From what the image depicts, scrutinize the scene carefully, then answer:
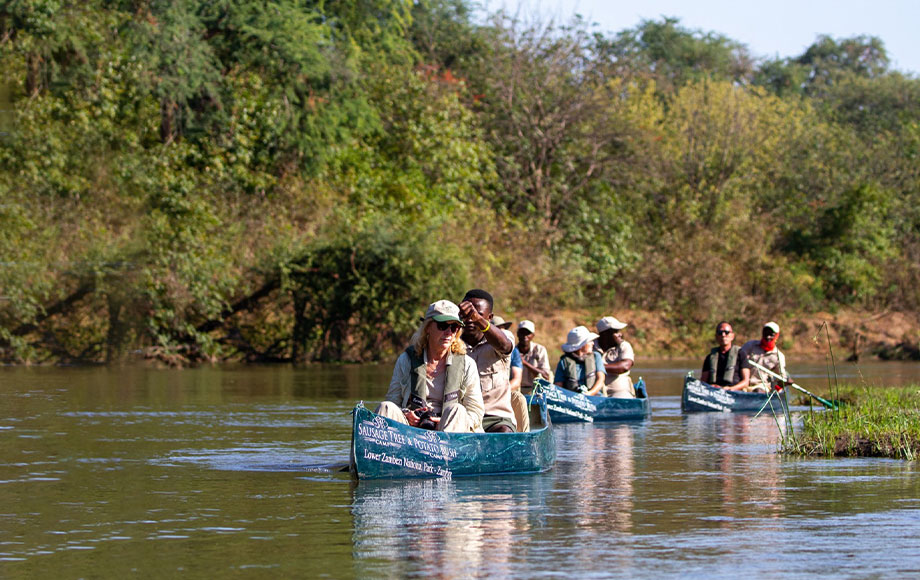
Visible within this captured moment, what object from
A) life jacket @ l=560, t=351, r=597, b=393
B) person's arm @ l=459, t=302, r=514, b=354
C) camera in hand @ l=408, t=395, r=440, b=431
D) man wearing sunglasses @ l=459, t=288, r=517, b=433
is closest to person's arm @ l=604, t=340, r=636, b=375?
life jacket @ l=560, t=351, r=597, b=393

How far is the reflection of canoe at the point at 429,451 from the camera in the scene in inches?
457

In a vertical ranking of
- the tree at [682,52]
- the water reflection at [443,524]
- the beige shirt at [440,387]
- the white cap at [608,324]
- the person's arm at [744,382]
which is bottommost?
the water reflection at [443,524]

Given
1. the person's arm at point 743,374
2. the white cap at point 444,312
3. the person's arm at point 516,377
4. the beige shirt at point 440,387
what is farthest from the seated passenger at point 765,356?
the white cap at point 444,312

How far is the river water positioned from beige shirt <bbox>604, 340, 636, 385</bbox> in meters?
2.35

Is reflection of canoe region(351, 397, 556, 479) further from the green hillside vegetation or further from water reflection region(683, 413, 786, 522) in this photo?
the green hillside vegetation

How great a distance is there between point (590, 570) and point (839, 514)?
2.99 metres

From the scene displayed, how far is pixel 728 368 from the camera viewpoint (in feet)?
74.0

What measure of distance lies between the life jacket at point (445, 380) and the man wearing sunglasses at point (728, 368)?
11159 millimetres

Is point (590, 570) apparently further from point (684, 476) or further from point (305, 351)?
point (305, 351)

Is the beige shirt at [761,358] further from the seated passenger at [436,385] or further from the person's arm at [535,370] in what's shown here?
the seated passenger at [436,385]

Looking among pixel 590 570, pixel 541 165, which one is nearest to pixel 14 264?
pixel 541 165

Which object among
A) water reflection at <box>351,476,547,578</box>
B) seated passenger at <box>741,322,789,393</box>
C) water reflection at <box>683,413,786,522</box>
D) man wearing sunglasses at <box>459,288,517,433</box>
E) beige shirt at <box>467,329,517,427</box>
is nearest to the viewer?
water reflection at <box>351,476,547,578</box>

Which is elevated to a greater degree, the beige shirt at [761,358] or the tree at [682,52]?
the tree at [682,52]

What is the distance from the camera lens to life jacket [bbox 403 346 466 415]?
11.6 m
